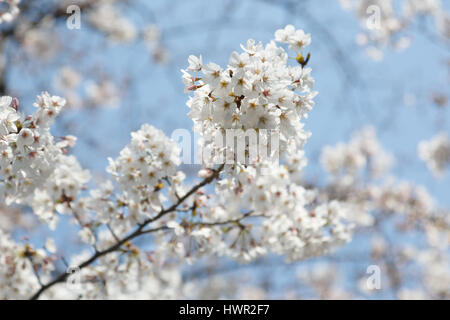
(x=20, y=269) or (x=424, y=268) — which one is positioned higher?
(x=20, y=269)

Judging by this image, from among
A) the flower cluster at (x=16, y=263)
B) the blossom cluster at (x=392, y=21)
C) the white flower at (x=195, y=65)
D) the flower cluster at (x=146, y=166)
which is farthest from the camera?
the blossom cluster at (x=392, y=21)

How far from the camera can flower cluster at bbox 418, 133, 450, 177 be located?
8250 mm

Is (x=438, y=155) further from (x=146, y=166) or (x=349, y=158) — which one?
(x=146, y=166)

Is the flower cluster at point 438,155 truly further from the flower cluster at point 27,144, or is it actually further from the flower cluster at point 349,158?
the flower cluster at point 27,144

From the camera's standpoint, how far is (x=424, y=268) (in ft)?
30.7

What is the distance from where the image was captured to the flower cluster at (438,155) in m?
8.25

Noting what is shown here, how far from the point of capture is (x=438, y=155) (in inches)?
327

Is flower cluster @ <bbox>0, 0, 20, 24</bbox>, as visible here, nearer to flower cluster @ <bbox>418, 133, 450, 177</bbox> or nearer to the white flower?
the white flower

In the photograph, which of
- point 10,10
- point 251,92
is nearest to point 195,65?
point 251,92

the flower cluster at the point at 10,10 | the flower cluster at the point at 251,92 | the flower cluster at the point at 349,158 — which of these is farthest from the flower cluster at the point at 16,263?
the flower cluster at the point at 349,158

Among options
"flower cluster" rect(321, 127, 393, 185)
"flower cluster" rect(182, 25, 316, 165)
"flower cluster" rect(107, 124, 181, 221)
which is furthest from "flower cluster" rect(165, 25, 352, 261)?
"flower cluster" rect(321, 127, 393, 185)

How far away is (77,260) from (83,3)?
545 cm

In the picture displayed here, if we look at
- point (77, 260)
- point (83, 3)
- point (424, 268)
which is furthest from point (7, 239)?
point (424, 268)
